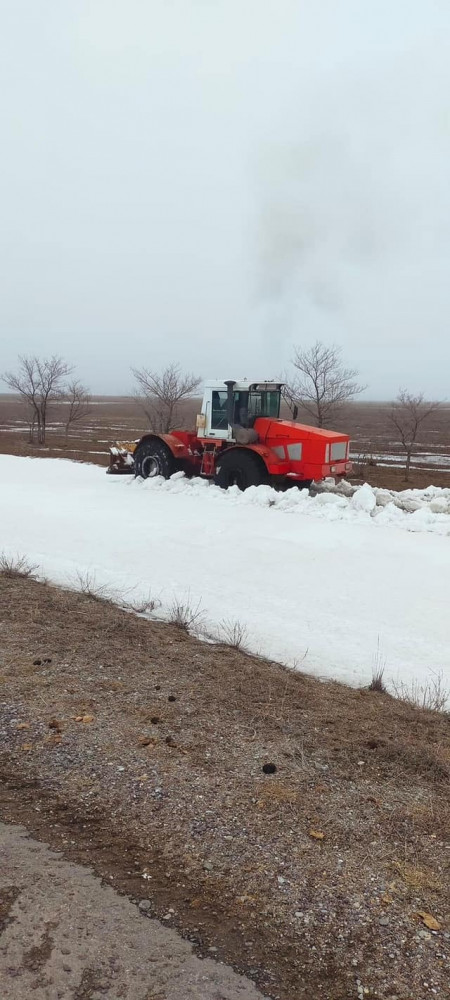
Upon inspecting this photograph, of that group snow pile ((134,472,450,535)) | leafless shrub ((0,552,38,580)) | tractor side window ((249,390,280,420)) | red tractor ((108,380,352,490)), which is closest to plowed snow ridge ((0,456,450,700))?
snow pile ((134,472,450,535))

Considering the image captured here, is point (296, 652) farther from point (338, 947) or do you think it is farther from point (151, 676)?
point (338, 947)

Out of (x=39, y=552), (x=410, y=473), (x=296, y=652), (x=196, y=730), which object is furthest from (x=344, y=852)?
(x=410, y=473)

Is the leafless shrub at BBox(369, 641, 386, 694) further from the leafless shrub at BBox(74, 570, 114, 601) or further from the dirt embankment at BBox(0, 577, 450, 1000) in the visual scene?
the leafless shrub at BBox(74, 570, 114, 601)

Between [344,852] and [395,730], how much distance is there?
1.63m

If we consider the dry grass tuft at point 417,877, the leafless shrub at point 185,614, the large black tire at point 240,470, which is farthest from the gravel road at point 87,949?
the large black tire at point 240,470

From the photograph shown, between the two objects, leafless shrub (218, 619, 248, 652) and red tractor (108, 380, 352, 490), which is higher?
red tractor (108, 380, 352, 490)

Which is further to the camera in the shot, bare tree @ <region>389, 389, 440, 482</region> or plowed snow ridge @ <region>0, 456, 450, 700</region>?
bare tree @ <region>389, 389, 440, 482</region>

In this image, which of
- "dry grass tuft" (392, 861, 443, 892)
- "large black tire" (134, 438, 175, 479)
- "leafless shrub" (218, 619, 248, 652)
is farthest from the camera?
"large black tire" (134, 438, 175, 479)

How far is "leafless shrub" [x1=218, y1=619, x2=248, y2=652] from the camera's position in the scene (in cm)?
630

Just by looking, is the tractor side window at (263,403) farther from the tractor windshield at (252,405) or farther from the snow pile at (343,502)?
the snow pile at (343,502)

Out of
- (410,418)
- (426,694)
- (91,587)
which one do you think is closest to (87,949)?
(426,694)

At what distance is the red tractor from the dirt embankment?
9.60m

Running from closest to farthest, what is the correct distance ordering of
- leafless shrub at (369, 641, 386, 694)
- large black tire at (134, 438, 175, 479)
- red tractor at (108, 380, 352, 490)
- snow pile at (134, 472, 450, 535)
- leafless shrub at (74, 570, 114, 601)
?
leafless shrub at (369, 641, 386, 694), leafless shrub at (74, 570, 114, 601), snow pile at (134, 472, 450, 535), red tractor at (108, 380, 352, 490), large black tire at (134, 438, 175, 479)

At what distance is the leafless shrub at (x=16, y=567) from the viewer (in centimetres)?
792
